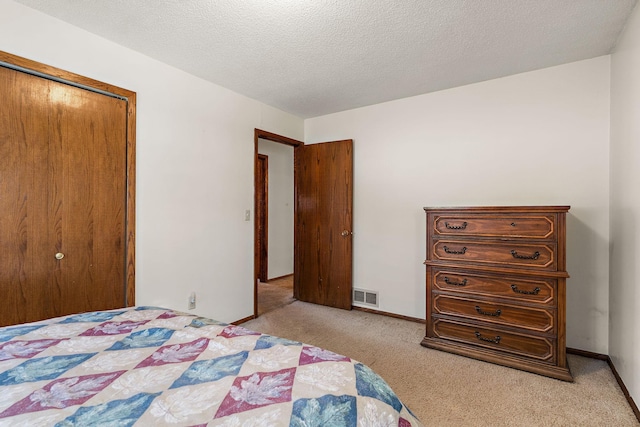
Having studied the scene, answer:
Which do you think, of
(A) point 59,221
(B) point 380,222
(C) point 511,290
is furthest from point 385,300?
(A) point 59,221

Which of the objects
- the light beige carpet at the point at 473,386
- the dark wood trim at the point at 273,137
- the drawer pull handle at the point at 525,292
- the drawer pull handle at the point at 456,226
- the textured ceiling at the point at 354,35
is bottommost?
the light beige carpet at the point at 473,386

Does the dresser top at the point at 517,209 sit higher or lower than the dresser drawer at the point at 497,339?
higher

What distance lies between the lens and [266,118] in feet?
11.5

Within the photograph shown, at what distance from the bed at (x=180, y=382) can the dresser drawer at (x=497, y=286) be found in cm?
182

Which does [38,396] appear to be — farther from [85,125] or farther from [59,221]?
[85,125]

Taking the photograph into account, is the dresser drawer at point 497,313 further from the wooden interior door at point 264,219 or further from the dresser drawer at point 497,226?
the wooden interior door at point 264,219

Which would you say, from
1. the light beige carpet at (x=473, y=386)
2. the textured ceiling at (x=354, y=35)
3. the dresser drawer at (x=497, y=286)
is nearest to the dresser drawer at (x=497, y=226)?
the dresser drawer at (x=497, y=286)

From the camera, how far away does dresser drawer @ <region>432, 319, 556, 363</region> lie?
84.7 inches

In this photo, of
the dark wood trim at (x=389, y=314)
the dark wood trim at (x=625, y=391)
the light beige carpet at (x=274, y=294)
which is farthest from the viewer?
the light beige carpet at (x=274, y=294)

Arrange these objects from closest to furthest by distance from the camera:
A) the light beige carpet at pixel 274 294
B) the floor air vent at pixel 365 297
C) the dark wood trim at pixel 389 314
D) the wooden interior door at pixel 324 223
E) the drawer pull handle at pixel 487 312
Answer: the drawer pull handle at pixel 487 312 < the dark wood trim at pixel 389 314 < the floor air vent at pixel 365 297 < the wooden interior door at pixel 324 223 < the light beige carpet at pixel 274 294

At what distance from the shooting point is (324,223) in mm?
3793

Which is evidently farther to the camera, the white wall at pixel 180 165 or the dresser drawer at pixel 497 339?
the dresser drawer at pixel 497 339

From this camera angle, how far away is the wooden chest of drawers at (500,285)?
6.97ft

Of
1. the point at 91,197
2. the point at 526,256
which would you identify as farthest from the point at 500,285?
the point at 91,197
